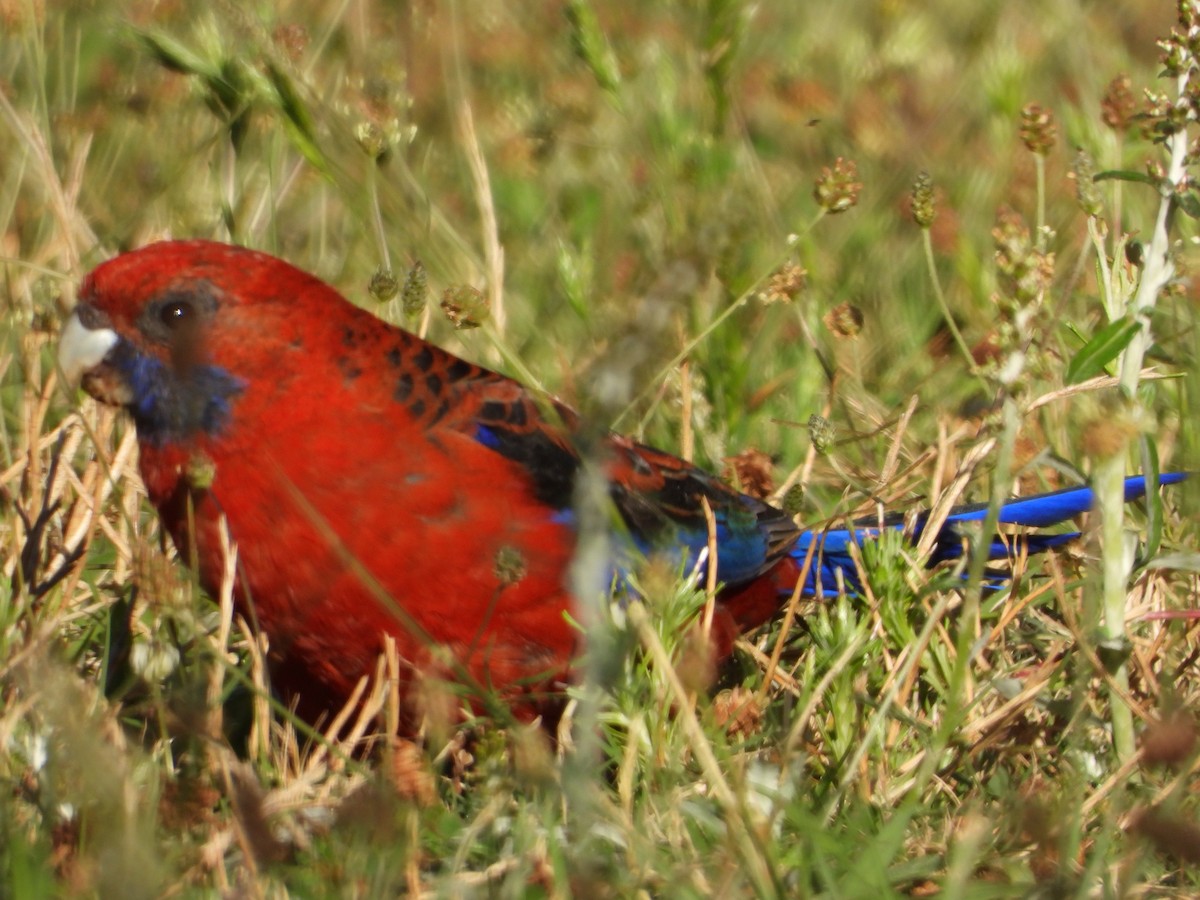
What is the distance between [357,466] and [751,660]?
0.97m

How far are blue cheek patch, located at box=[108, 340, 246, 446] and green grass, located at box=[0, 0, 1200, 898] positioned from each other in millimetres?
135

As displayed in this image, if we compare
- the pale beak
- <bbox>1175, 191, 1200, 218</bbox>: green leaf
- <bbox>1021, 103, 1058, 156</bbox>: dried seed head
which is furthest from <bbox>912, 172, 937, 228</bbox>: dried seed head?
the pale beak

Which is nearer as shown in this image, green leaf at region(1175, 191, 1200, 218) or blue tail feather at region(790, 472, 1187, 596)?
green leaf at region(1175, 191, 1200, 218)

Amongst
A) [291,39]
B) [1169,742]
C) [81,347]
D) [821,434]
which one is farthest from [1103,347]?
[291,39]

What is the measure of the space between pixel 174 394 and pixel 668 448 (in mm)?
1667

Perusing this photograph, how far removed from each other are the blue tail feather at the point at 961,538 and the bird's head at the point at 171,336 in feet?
3.77

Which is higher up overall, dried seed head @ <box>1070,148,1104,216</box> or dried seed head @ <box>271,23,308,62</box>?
dried seed head @ <box>271,23,308,62</box>

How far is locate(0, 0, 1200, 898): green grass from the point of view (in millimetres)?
2096

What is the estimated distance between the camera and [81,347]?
9.59 ft

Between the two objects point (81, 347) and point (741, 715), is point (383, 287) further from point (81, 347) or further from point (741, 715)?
point (741, 715)

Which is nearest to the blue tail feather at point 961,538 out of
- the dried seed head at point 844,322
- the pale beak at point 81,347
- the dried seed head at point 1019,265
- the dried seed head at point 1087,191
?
the dried seed head at point 844,322

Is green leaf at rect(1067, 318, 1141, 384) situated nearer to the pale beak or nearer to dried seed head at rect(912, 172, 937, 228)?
dried seed head at rect(912, 172, 937, 228)

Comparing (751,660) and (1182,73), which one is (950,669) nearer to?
(751,660)

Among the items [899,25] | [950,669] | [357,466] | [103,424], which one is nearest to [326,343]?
[357,466]
